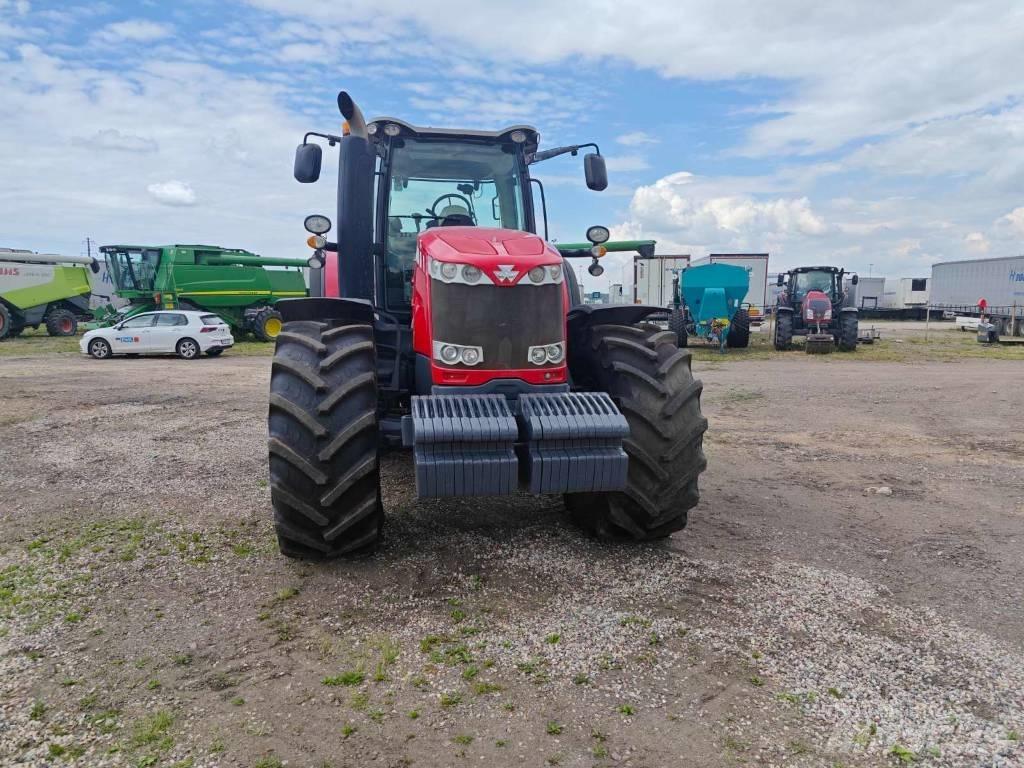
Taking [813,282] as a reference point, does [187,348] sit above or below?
below

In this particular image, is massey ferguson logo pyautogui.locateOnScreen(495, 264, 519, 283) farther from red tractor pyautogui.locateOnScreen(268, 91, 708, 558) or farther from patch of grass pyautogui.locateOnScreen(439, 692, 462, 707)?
patch of grass pyautogui.locateOnScreen(439, 692, 462, 707)

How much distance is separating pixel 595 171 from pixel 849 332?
17332mm

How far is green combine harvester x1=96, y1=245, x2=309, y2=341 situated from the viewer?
2375 cm

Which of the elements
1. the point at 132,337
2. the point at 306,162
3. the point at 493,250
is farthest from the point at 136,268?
the point at 493,250

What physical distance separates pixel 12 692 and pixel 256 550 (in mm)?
1666

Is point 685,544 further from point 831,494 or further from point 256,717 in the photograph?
point 256,717

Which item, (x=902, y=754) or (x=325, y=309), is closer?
(x=902, y=754)

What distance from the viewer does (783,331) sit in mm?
20531

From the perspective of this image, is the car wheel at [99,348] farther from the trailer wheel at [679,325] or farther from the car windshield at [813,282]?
the car windshield at [813,282]

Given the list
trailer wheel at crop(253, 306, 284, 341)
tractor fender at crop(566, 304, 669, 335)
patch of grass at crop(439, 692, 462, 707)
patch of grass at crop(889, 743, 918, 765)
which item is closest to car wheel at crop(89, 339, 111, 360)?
trailer wheel at crop(253, 306, 284, 341)

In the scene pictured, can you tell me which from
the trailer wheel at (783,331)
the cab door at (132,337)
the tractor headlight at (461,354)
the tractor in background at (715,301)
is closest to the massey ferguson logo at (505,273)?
the tractor headlight at (461,354)

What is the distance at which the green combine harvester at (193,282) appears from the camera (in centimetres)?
2375

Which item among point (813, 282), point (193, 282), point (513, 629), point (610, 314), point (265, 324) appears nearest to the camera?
point (513, 629)

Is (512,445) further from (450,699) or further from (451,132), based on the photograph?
(451,132)
